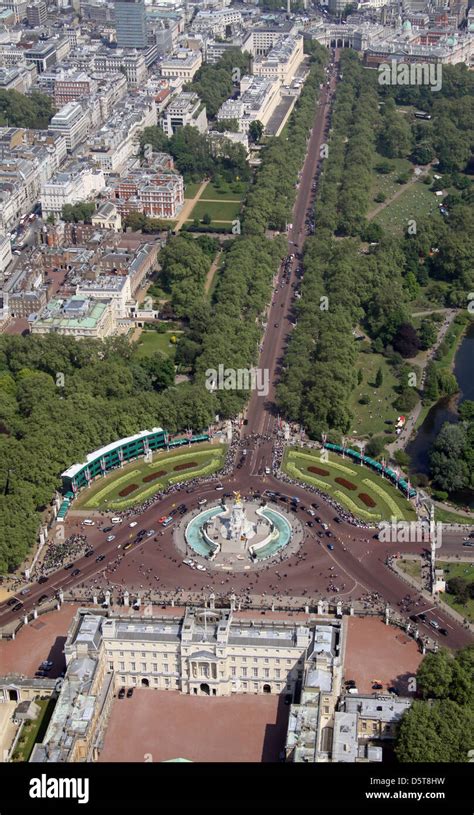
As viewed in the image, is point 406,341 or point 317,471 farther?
point 406,341

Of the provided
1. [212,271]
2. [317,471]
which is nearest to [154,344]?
[212,271]

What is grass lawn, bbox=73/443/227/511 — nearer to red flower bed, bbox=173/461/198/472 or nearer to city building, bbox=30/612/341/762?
red flower bed, bbox=173/461/198/472

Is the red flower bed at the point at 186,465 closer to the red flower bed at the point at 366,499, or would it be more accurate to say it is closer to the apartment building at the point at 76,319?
the red flower bed at the point at 366,499

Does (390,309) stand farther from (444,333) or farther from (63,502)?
(63,502)

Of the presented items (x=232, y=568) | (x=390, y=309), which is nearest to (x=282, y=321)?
(x=390, y=309)

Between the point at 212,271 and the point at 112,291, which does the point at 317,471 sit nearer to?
the point at 112,291

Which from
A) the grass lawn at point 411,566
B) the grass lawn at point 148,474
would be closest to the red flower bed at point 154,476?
the grass lawn at point 148,474

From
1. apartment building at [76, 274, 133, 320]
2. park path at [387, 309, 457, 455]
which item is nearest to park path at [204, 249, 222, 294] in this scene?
apartment building at [76, 274, 133, 320]
